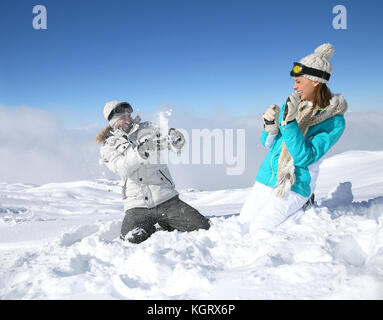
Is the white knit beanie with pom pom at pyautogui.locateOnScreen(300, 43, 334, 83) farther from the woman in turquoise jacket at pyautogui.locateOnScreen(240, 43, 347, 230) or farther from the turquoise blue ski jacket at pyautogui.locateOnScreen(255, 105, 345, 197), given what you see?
the turquoise blue ski jacket at pyautogui.locateOnScreen(255, 105, 345, 197)

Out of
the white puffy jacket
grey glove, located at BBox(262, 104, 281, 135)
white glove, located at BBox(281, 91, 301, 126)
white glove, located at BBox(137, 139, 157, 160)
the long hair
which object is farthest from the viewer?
the white puffy jacket

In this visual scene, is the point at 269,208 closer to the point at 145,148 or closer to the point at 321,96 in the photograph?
the point at 321,96

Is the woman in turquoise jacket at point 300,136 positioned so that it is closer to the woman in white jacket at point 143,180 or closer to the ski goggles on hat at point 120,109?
the woman in white jacket at point 143,180

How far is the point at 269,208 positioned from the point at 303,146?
652mm

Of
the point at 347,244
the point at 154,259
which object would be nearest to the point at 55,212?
the point at 154,259

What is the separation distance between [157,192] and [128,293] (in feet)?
5.36

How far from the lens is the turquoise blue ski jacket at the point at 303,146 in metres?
2.37

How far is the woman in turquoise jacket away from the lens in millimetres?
2404

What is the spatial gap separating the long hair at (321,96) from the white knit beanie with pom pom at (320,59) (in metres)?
0.07

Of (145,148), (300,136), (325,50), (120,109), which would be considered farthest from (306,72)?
(120,109)

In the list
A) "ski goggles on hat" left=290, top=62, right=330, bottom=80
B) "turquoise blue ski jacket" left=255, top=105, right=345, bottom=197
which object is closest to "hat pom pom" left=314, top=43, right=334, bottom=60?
"ski goggles on hat" left=290, top=62, right=330, bottom=80

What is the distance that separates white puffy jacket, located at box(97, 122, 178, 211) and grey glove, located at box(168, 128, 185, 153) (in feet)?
0.84
